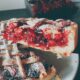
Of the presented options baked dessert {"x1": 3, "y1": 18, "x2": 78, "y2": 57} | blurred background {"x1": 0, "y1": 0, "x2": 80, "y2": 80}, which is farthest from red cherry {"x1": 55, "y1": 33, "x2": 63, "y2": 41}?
blurred background {"x1": 0, "y1": 0, "x2": 80, "y2": 80}

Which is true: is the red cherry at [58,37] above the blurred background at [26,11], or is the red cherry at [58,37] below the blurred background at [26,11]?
above

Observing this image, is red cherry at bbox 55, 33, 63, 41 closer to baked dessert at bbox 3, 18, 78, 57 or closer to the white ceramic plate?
baked dessert at bbox 3, 18, 78, 57

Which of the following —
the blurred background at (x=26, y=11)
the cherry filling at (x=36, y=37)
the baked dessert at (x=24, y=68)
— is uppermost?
the cherry filling at (x=36, y=37)

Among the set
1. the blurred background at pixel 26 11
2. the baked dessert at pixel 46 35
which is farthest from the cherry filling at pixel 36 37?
the blurred background at pixel 26 11

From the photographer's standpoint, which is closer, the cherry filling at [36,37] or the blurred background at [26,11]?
the cherry filling at [36,37]

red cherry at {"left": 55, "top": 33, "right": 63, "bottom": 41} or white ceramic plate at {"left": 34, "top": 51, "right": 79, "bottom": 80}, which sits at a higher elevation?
red cherry at {"left": 55, "top": 33, "right": 63, "bottom": 41}

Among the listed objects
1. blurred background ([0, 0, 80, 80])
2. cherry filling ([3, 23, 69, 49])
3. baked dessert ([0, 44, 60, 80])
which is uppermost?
cherry filling ([3, 23, 69, 49])

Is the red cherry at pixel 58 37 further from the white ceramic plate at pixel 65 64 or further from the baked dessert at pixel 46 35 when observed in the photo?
the white ceramic plate at pixel 65 64

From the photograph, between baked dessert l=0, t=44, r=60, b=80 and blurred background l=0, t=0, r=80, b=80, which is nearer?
baked dessert l=0, t=44, r=60, b=80

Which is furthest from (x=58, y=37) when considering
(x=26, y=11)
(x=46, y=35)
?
(x=26, y=11)
